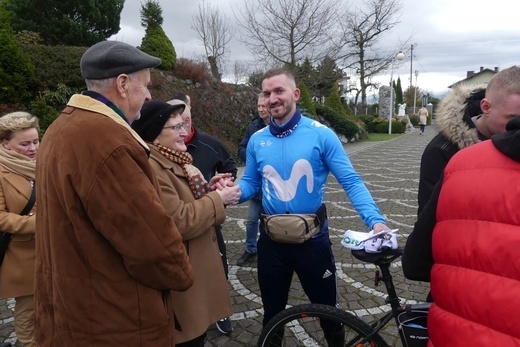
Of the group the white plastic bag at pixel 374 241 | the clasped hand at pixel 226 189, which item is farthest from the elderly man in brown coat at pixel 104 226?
the white plastic bag at pixel 374 241

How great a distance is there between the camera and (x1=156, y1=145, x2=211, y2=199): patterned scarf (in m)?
2.01

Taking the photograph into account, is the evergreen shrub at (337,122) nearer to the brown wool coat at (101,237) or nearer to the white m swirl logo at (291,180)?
the white m swirl logo at (291,180)

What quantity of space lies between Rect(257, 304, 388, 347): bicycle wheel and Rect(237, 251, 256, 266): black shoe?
7.48 feet

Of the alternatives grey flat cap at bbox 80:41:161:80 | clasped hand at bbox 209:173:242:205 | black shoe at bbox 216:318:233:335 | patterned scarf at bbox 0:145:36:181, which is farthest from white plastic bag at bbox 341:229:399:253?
patterned scarf at bbox 0:145:36:181

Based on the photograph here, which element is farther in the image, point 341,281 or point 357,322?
point 341,281

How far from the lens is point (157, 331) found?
1.55 metres

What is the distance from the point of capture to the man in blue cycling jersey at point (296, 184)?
237 centimetres

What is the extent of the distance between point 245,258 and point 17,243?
266 cm

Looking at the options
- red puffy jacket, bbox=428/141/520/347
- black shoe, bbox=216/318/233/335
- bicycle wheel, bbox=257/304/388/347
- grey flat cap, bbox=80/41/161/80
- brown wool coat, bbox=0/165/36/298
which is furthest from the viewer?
black shoe, bbox=216/318/233/335

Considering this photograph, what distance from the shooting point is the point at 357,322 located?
1974 millimetres

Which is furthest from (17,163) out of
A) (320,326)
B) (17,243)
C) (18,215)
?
(320,326)

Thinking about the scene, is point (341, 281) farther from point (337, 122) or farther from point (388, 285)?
point (337, 122)

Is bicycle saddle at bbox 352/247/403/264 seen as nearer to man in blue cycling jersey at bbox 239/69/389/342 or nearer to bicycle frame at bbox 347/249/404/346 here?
bicycle frame at bbox 347/249/404/346

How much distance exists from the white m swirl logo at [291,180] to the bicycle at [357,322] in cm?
60
